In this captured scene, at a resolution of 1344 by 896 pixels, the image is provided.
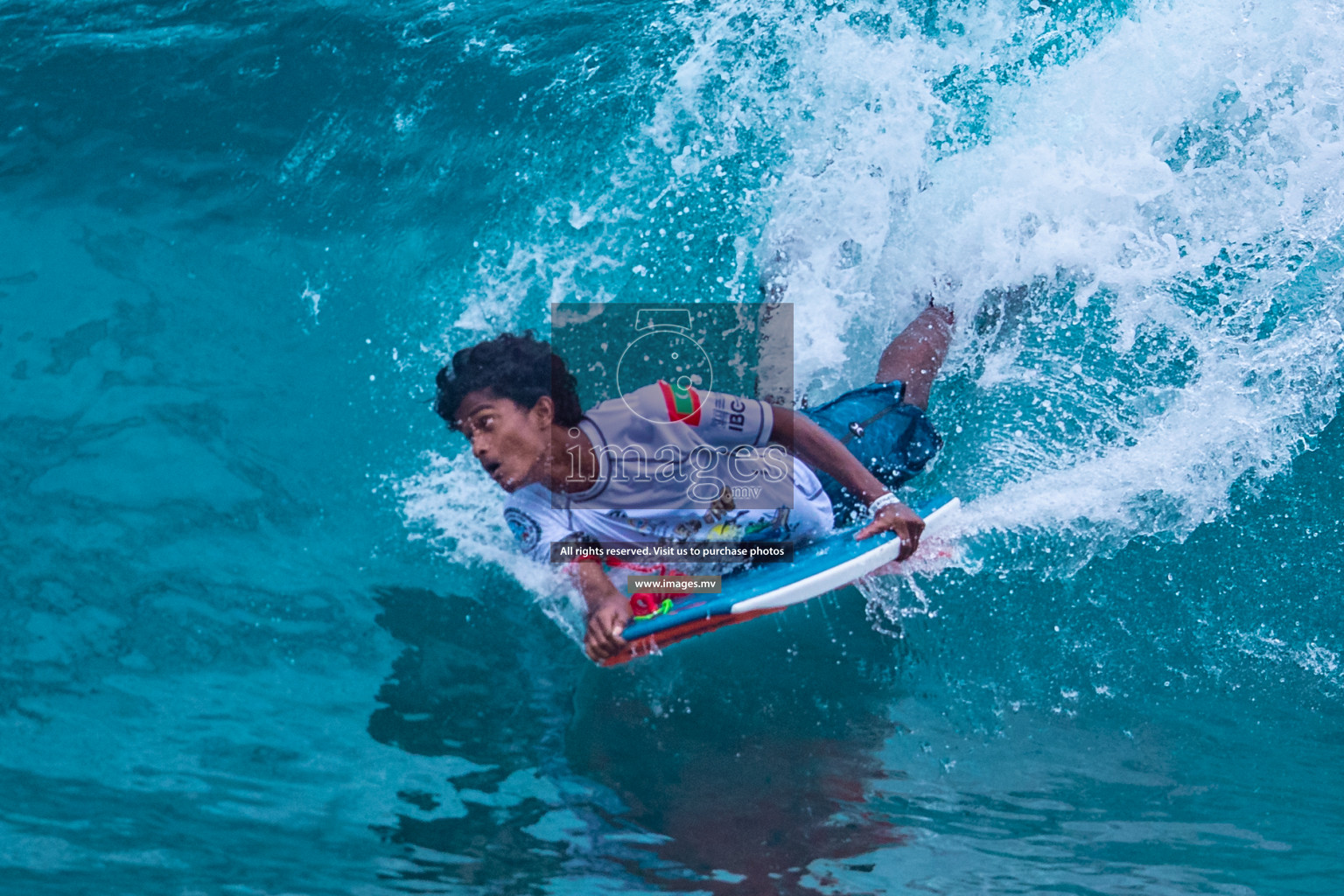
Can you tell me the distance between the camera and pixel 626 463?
337 centimetres

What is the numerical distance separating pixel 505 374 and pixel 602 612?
2.52 ft

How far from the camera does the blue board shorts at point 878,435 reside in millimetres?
4051

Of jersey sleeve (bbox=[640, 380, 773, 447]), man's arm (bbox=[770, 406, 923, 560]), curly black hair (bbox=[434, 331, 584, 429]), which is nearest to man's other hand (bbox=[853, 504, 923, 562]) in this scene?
man's arm (bbox=[770, 406, 923, 560])

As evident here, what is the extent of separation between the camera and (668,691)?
4008 mm

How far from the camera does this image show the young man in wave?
315cm

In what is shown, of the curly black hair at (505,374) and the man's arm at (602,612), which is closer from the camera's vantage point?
the curly black hair at (505,374)

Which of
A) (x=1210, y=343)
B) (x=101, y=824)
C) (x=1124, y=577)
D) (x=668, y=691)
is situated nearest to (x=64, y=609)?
(x=101, y=824)

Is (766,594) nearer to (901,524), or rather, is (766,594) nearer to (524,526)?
(901,524)

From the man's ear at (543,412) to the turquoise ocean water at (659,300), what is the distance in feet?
3.92

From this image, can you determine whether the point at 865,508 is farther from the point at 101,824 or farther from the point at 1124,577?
the point at 101,824

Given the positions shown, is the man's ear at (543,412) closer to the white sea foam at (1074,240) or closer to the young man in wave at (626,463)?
the young man in wave at (626,463)

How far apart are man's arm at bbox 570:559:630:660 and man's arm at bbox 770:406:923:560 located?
697mm

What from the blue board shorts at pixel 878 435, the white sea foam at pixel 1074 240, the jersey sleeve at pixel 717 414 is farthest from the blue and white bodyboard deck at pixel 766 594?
the white sea foam at pixel 1074 240

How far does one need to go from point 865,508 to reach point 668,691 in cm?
97
